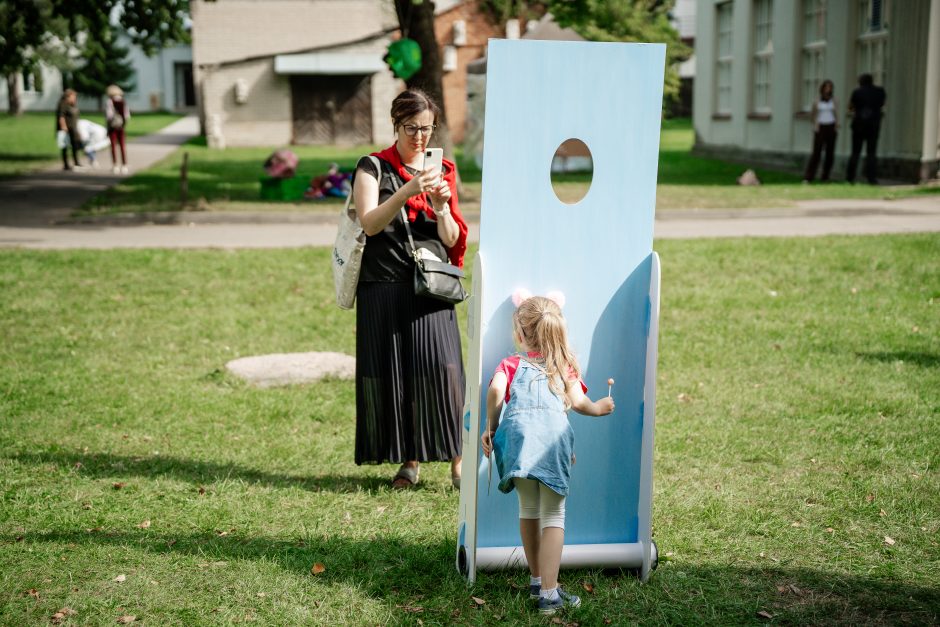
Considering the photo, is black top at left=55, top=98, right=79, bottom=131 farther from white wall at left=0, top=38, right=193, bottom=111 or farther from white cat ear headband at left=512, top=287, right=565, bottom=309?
white wall at left=0, top=38, right=193, bottom=111

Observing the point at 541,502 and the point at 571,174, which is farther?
the point at 571,174

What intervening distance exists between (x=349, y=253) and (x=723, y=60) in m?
23.9

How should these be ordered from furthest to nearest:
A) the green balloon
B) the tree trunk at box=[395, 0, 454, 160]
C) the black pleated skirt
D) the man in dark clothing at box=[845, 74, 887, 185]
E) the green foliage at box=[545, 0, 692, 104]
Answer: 1. the green foliage at box=[545, 0, 692, 104]
2. the man in dark clothing at box=[845, 74, 887, 185]
3. the tree trunk at box=[395, 0, 454, 160]
4. the green balloon
5. the black pleated skirt

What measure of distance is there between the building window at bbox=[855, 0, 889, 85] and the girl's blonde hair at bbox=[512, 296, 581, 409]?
17.1 meters

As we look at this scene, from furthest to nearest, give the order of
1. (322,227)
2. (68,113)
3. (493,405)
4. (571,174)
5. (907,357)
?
(68,113), (571,174), (322,227), (907,357), (493,405)

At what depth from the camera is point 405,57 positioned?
51.3ft

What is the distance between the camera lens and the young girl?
362 centimetres

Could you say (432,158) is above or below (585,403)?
above

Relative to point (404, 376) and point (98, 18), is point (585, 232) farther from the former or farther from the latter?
point (98, 18)

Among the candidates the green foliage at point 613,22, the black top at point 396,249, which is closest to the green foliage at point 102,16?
the green foliage at point 613,22

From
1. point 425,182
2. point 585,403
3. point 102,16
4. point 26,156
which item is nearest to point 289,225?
point 102,16

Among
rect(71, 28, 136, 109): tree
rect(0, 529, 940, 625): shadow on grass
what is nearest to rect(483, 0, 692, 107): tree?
rect(0, 529, 940, 625): shadow on grass

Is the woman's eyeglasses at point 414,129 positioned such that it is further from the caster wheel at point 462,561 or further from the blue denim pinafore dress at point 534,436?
the caster wheel at point 462,561

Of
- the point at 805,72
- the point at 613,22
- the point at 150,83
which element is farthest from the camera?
the point at 150,83
